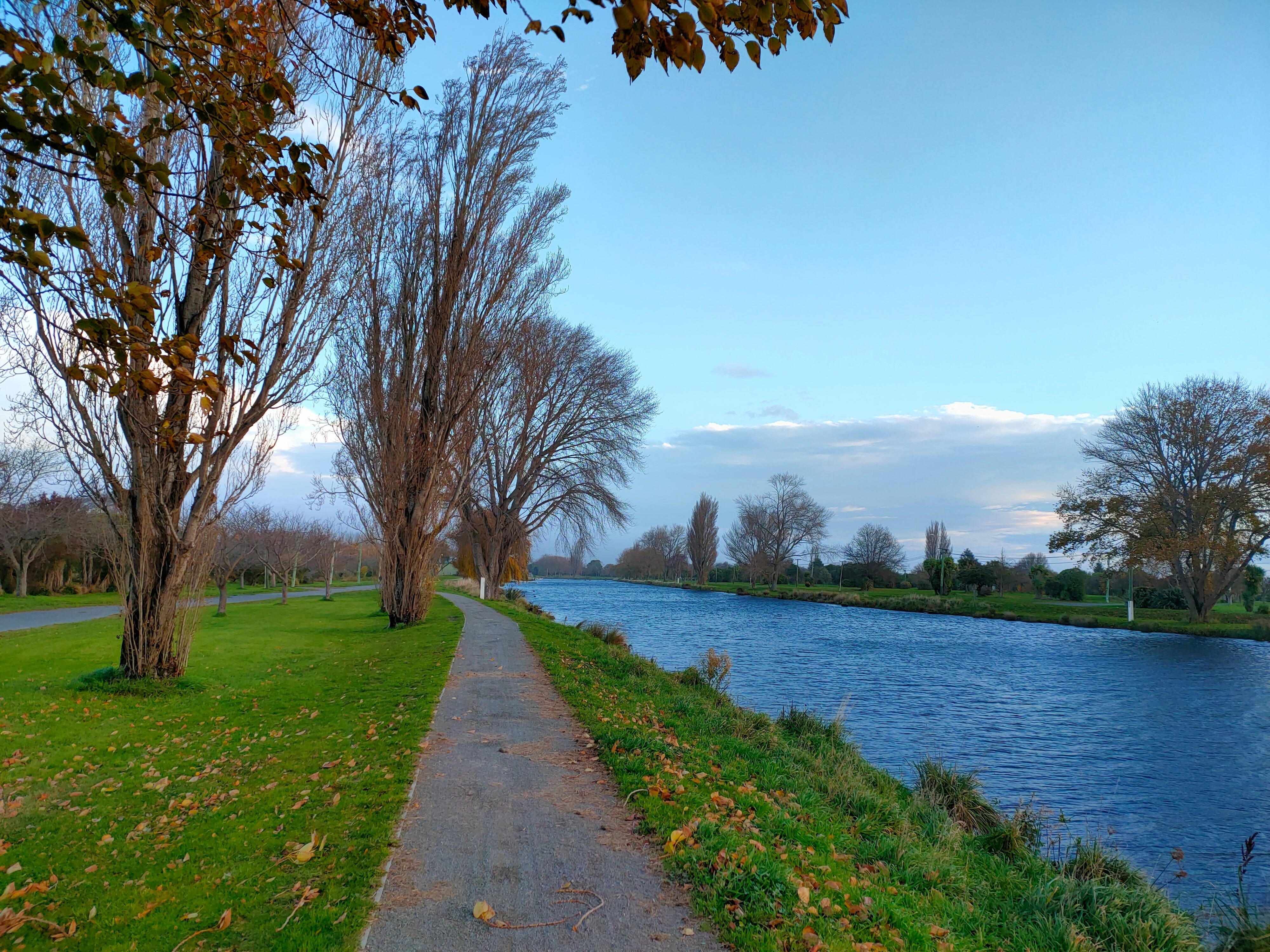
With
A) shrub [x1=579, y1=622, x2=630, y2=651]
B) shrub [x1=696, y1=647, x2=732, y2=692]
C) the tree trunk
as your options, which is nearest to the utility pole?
shrub [x1=579, y1=622, x2=630, y2=651]

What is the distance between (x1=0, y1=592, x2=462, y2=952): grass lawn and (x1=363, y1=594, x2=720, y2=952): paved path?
225 mm

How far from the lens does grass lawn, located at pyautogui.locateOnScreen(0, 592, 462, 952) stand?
11.4 ft

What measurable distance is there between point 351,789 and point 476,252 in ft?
49.2

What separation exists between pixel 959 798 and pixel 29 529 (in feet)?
119

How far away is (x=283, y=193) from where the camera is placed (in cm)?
336

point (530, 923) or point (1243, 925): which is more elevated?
point (530, 923)

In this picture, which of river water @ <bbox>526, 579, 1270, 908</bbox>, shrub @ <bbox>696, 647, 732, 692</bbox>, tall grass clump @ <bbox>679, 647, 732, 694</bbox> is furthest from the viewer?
shrub @ <bbox>696, 647, 732, 692</bbox>

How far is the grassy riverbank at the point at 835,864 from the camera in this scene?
3676 millimetres

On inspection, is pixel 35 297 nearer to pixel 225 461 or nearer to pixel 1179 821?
pixel 225 461

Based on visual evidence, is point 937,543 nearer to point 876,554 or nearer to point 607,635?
point 876,554

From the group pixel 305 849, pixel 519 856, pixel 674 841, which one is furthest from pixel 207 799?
pixel 674 841

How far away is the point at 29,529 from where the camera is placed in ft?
93.4

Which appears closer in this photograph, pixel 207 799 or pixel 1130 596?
pixel 207 799

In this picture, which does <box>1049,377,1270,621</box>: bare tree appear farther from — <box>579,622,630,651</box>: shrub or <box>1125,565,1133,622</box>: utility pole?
<box>579,622,630,651</box>: shrub
